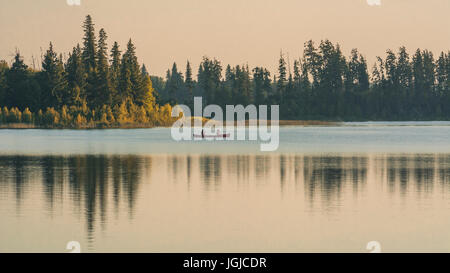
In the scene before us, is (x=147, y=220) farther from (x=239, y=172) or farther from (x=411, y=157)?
(x=411, y=157)

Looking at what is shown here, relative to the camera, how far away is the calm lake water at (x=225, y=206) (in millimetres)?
19484

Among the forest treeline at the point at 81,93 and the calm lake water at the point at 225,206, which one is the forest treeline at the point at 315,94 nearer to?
the forest treeline at the point at 81,93

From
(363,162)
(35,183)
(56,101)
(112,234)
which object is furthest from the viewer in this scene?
(56,101)

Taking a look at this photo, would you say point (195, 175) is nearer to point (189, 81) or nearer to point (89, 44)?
point (89, 44)

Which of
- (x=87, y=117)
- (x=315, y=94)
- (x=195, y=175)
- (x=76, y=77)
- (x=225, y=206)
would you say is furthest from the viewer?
(x=315, y=94)

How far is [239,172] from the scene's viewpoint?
3819cm

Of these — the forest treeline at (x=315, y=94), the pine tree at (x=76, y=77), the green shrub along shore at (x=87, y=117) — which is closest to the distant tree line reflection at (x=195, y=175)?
the green shrub along shore at (x=87, y=117)

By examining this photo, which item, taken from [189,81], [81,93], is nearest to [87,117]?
[81,93]

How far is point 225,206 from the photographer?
84.1 ft

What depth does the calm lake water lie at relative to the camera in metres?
19.5

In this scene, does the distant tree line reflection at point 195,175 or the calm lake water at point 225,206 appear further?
the distant tree line reflection at point 195,175

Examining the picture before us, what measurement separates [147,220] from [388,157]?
98.6 feet

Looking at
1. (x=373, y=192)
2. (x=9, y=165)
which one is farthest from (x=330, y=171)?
(x=9, y=165)
